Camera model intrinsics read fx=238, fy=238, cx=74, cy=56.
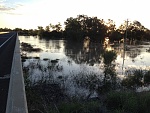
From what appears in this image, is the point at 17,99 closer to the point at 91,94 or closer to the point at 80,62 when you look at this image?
the point at 91,94

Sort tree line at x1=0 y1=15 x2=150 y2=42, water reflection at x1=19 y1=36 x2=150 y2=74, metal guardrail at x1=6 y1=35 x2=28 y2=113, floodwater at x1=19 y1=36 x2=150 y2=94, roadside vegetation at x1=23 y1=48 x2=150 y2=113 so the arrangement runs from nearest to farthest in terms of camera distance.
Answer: metal guardrail at x1=6 y1=35 x2=28 y2=113, roadside vegetation at x1=23 y1=48 x2=150 y2=113, floodwater at x1=19 y1=36 x2=150 y2=94, water reflection at x1=19 y1=36 x2=150 y2=74, tree line at x1=0 y1=15 x2=150 y2=42

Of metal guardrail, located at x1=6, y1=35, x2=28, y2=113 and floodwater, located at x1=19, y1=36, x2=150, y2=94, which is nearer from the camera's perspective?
metal guardrail, located at x1=6, y1=35, x2=28, y2=113

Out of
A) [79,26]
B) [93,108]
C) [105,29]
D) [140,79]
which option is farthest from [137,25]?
[93,108]

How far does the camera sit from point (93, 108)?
8.46 metres

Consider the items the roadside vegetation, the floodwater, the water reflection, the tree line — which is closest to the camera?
the roadside vegetation

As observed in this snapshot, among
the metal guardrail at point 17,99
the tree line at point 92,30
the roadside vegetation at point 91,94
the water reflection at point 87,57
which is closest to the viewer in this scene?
the metal guardrail at point 17,99

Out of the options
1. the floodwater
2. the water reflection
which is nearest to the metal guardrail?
the floodwater

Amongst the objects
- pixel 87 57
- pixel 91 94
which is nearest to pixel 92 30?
pixel 87 57

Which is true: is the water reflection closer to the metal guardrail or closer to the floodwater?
the floodwater

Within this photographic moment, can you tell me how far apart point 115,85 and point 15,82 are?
892cm

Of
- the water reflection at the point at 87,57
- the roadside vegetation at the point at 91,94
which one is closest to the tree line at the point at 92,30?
the water reflection at the point at 87,57

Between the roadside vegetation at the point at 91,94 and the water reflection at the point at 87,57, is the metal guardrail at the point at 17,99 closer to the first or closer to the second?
the roadside vegetation at the point at 91,94

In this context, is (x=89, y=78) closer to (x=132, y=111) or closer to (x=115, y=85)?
(x=115, y=85)

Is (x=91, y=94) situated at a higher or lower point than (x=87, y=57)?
lower
